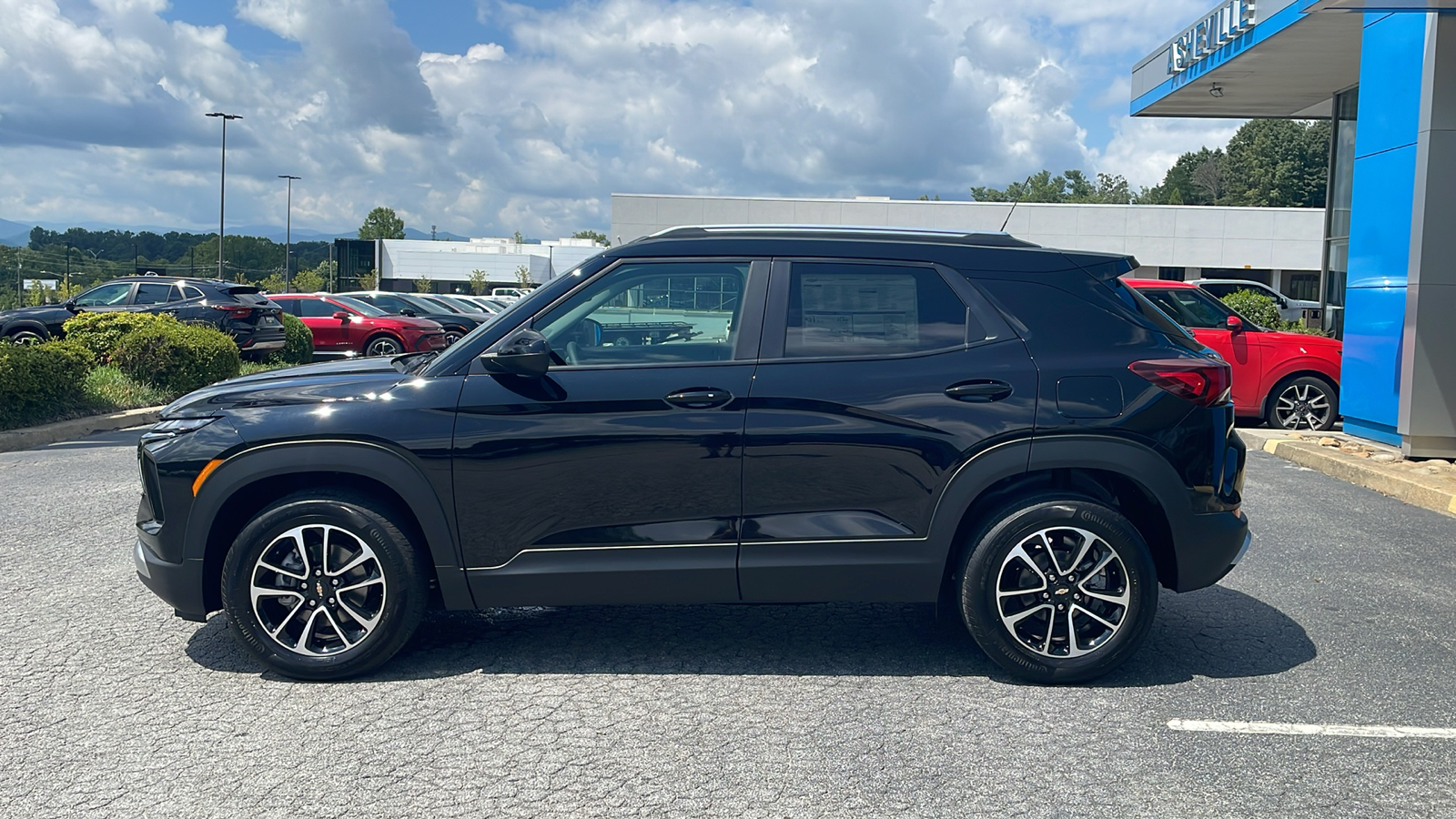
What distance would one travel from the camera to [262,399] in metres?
4.47

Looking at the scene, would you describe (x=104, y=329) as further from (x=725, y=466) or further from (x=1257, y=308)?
(x=1257, y=308)

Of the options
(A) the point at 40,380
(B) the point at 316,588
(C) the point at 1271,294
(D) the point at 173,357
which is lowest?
(B) the point at 316,588

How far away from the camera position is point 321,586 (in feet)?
14.5

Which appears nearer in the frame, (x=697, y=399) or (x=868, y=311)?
(x=697, y=399)

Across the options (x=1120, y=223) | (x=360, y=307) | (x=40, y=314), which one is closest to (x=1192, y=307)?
(x=360, y=307)

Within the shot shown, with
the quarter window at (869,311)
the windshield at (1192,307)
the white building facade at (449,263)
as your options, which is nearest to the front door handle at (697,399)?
the quarter window at (869,311)

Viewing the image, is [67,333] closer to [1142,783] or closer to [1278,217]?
[1142,783]

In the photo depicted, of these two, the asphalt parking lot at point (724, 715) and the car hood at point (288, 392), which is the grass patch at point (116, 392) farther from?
the car hood at point (288, 392)

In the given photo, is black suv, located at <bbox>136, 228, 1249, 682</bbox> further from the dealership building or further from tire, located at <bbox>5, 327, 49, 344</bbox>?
tire, located at <bbox>5, 327, 49, 344</bbox>

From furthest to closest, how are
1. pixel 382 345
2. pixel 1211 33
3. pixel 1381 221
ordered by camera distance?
1. pixel 382 345
2. pixel 1211 33
3. pixel 1381 221

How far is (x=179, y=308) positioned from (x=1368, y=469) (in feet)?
57.0

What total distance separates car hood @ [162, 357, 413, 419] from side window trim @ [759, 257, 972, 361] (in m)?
1.45

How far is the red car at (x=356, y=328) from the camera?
71.3ft

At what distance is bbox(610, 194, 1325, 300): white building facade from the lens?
159ft
